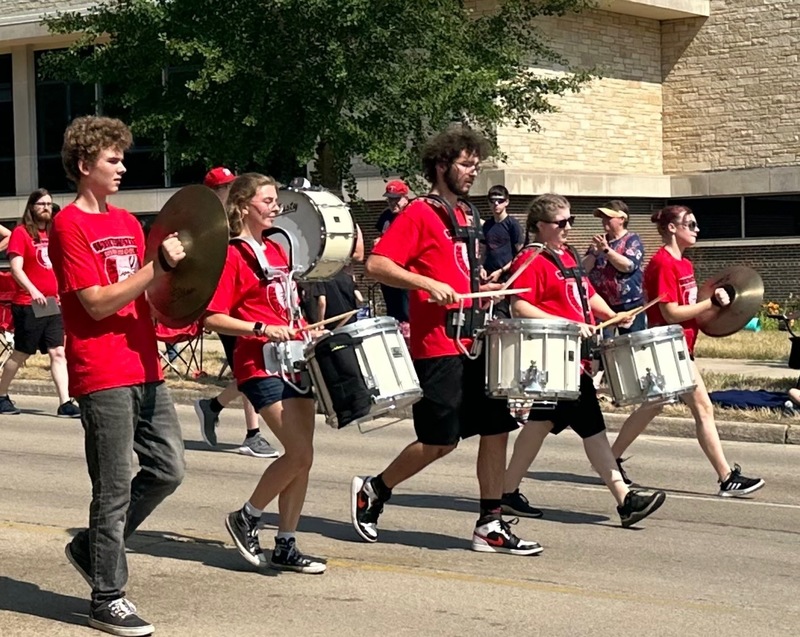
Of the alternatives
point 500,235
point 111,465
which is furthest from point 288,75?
point 111,465

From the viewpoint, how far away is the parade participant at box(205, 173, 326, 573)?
7.61m

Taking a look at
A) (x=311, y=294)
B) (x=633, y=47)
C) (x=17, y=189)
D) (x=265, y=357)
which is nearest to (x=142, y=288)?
(x=265, y=357)

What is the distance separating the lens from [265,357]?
7547 millimetres

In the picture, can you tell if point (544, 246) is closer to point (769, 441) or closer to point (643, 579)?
point (643, 579)

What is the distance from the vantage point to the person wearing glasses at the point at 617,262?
1444 centimetres

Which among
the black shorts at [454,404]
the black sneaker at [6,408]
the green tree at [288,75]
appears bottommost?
the black sneaker at [6,408]

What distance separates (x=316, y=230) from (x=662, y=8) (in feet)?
66.3

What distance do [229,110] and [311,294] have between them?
24.6ft

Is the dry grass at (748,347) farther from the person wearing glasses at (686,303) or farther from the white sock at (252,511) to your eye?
the white sock at (252,511)

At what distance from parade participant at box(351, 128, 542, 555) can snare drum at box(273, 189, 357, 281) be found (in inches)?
124

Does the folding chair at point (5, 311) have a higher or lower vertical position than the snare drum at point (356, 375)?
lower

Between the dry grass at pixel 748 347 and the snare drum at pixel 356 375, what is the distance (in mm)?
12785

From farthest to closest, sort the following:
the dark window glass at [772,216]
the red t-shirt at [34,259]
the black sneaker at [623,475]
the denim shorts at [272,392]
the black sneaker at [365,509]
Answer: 1. the dark window glass at [772,216]
2. the red t-shirt at [34,259]
3. the black sneaker at [623,475]
4. the black sneaker at [365,509]
5. the denim shorts at [272,392]

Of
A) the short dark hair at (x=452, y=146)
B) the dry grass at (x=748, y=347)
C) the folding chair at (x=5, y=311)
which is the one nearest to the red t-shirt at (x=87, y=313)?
the short dark hair at (x=452, y=146)
